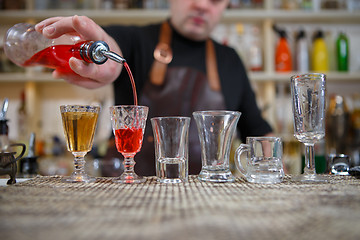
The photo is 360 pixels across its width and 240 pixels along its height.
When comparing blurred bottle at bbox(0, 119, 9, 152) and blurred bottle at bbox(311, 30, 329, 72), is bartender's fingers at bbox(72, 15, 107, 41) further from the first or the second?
blurred bottle at bbox(311, 30, 329, 72)

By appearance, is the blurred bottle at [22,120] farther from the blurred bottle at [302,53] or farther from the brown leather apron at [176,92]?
the blurred bottle at [302,53]

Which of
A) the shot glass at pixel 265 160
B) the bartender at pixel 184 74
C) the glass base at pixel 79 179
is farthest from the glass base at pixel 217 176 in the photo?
the bartender at pixel 184 74

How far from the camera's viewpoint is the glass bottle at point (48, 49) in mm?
830

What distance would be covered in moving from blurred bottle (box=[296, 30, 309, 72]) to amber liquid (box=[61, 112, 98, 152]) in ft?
6.47

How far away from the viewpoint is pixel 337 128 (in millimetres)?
2414

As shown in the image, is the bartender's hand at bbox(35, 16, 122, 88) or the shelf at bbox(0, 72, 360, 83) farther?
the shelf at bbox(0, 72, 360, 83)

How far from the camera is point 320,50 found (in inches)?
96.4

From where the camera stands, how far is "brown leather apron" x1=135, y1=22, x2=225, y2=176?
5.15 feet

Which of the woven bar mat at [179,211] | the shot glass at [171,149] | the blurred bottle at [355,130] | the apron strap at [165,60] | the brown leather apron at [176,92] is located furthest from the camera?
the blurred bottle at [355,130]

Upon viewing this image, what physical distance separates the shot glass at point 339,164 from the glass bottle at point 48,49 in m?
0.62

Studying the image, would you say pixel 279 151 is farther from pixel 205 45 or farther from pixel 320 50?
pixel 320 50

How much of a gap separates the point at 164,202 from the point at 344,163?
607 mm

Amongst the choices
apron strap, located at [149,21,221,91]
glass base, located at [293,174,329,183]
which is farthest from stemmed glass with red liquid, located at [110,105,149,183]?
apron strap, located at [149,21,221,91]

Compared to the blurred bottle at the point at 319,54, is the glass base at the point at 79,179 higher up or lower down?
lower down
